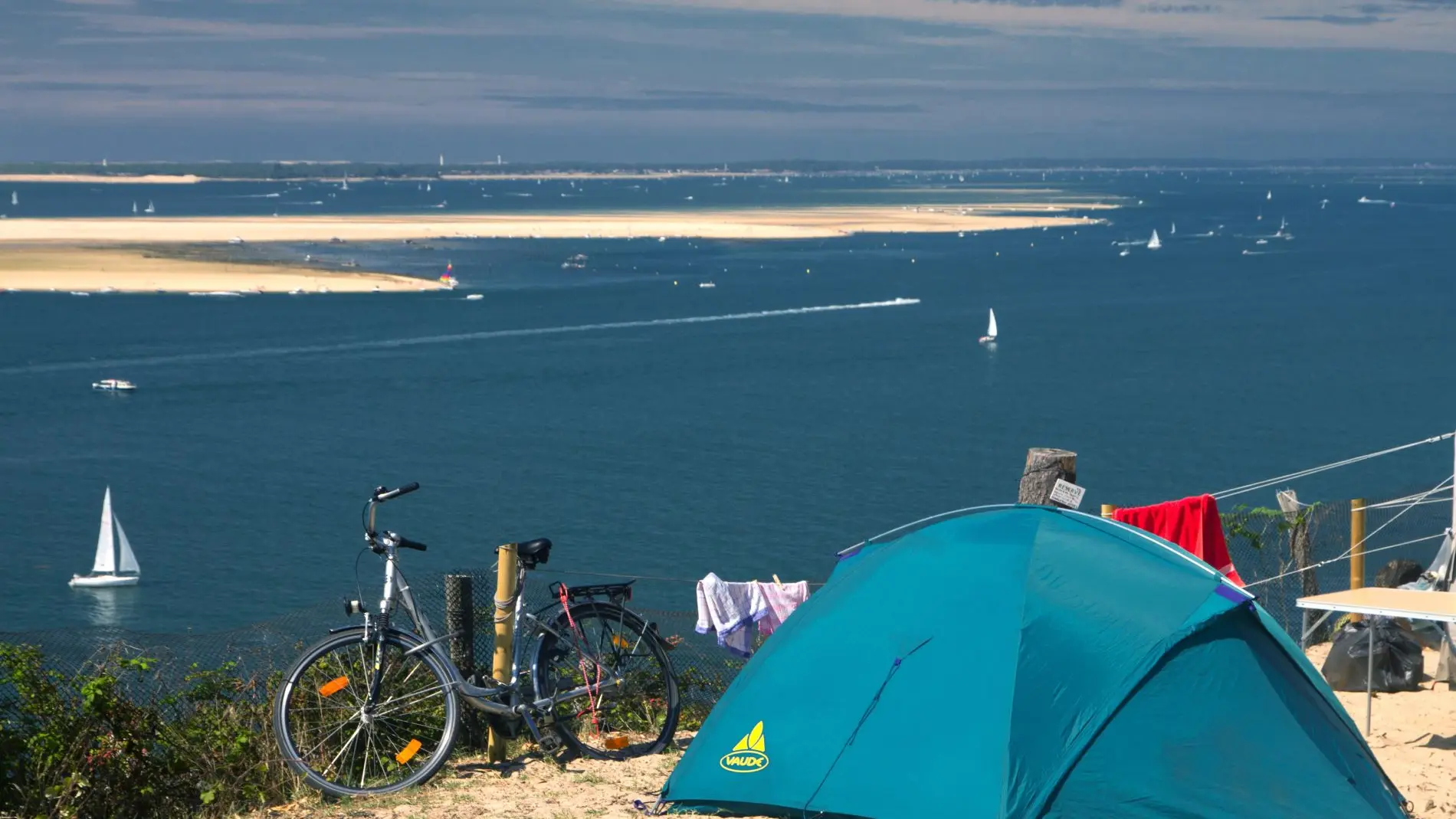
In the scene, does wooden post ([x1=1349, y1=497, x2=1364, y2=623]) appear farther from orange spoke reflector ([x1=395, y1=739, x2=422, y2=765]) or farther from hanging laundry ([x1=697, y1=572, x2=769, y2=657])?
orange spoke reflector ([x1=395, y1=739, x2=422, y2=765])

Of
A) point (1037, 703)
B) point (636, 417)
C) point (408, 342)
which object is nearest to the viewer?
point (1037, 703)

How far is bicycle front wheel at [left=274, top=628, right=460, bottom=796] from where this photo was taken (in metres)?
8.98

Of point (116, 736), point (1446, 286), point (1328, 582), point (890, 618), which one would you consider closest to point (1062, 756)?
point (890, 618)

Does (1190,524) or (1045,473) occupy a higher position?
(1045,473)

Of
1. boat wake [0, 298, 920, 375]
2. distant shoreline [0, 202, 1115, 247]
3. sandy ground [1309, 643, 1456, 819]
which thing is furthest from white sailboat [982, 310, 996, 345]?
distant shoreline [0, 202, 1115, 247]

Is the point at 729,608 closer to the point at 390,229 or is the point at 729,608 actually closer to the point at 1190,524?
the point at 1190,524

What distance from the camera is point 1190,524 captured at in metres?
12.4

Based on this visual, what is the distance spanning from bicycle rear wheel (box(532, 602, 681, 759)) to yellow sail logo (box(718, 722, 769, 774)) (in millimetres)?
1443

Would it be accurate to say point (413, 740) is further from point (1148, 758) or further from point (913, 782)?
point (1148, 758)

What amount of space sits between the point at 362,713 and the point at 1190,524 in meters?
6.89

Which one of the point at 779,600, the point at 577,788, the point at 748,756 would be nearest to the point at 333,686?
the point at 577,788

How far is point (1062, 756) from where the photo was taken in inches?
307

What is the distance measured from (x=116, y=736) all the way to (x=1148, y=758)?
19.4 feet

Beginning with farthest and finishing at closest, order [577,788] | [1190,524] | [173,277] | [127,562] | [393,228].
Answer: [393,228] → [173,277] → [127,562] → [1190,524] → [577,788]
